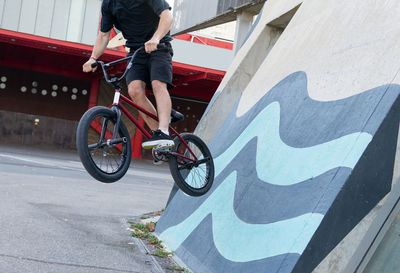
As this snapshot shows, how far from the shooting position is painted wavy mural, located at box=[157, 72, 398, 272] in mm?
3160

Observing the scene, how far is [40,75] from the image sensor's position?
2509cm

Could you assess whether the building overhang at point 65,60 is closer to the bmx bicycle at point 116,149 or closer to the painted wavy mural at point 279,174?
the bmx bicycle at point 116,149

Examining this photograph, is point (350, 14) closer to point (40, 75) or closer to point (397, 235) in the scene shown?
point (397, 235)

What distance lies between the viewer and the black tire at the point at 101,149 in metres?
4.00

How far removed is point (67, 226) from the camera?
5.52m

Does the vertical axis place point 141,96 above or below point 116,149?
above

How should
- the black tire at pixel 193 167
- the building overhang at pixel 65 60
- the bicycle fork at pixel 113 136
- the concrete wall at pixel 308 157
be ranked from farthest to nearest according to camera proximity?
the building overhang at pixel 65 60 < the black tire at pixel 193 167 < the bicycle fork at pixel 113 136 < the concrete wall at pixel 308 157

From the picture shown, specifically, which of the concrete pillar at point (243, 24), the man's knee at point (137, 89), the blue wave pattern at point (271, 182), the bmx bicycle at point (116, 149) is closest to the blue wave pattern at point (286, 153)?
the blue wave pattern at point (271, 182)

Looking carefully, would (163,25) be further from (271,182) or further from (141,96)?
(271,182)

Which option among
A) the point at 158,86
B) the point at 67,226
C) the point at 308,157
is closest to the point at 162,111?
the point at 158,86

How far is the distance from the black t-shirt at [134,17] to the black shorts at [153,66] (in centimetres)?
11

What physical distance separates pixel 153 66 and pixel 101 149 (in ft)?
3.48

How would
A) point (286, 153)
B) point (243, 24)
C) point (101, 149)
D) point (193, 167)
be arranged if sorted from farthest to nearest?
point (243, 24), point (193, 167), point (101, 149), point (286, 153)

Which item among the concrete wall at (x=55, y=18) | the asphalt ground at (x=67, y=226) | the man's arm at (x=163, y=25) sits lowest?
the asphalt ground at (x=67, y=226)
